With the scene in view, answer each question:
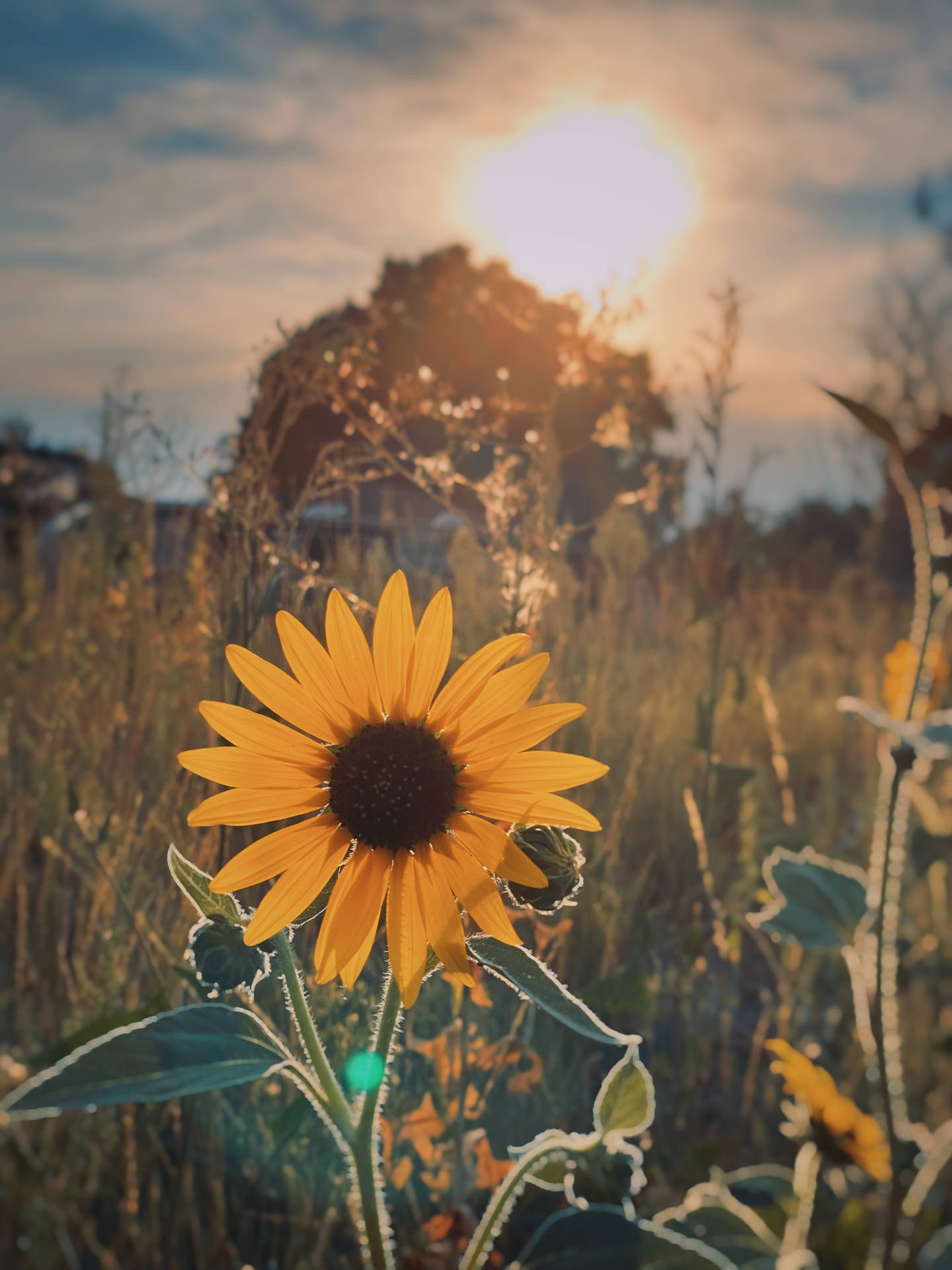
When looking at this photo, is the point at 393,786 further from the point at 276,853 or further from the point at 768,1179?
the point at 768,1179

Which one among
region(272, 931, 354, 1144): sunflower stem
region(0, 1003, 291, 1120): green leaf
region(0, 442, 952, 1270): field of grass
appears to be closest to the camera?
region(0, 1003, 291, 1120): green leaf

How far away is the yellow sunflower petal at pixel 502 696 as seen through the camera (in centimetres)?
51

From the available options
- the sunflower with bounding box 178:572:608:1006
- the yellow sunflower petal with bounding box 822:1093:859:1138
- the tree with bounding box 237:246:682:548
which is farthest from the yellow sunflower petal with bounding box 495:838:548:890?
the yellow sunflower petal with bounding box 822:1093:859:1138

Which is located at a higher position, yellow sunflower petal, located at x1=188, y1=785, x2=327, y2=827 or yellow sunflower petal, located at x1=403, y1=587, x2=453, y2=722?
yellow sunflower petal, located at x1=403, y1=587, x2=453, y2=722

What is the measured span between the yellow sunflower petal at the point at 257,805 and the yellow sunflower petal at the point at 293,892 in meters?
0.03

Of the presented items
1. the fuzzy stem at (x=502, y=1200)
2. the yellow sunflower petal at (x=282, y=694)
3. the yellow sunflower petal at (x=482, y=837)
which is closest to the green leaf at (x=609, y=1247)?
the fuzzy stem at (x=502, y=1200)

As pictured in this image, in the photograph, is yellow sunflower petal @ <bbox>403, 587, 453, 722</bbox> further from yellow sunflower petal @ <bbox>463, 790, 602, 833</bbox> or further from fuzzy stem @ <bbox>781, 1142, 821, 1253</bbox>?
fuzzy stem @ <bbox>781, 1142, 821, 1253</bbox>

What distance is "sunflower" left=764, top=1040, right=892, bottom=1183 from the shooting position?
1.17 m

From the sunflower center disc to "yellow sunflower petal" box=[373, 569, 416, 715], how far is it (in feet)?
0.12

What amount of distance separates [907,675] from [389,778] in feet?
2.82

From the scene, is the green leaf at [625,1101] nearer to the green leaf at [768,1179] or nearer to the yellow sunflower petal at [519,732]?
the yellow sunflower petal at [519,732]

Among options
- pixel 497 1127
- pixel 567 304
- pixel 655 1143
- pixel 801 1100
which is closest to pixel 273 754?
pixel 497 1127

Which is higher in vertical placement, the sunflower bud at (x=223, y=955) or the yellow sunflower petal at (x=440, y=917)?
the yellow sunflower petal at (x=440, y=917)

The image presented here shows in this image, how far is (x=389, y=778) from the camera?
53cm
